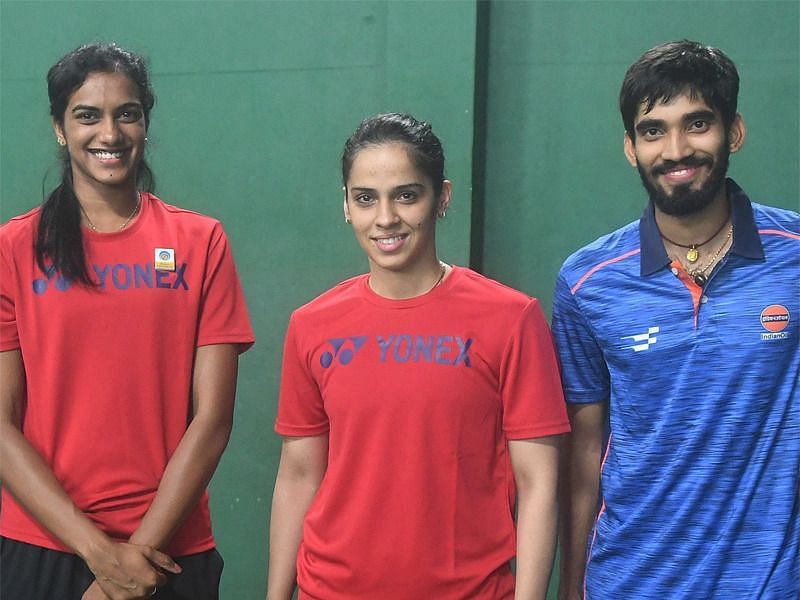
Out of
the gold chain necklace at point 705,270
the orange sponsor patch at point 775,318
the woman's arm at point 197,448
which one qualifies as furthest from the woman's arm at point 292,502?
the orange sponsor patch at point 775,318

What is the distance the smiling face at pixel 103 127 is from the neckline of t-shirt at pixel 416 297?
0.70 m

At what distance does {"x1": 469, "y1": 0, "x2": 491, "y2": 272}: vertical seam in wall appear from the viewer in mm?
3801

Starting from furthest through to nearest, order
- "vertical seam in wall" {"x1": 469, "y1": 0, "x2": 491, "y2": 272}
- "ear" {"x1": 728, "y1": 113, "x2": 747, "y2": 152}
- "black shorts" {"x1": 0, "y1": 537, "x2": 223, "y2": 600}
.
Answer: "vertical seam in wall" {"x1": 469, "y1": 0, "x2": 491, "y2": 272}, "black shorts" {"x1": 0, "y1": 537, "x2": 223, "y2": 600}, "ear" {"x1": 728, "y1": 113, "x2": 747, "y2": 152}

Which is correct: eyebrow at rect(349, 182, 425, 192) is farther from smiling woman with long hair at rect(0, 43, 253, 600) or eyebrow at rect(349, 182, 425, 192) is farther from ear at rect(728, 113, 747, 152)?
ear at rect(728, 113, 747, 152)

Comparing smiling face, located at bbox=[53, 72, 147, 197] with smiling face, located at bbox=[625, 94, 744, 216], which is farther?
smiling face, located at bbox=[53, 72, 147, 197]

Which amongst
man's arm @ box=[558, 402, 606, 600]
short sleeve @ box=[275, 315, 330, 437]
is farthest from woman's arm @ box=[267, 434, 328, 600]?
man's arm @ box=[558, 402, 606, 600]

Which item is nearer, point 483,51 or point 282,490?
point 282,490

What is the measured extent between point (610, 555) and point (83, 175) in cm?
155

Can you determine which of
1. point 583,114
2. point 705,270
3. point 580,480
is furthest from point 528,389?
point 583,114

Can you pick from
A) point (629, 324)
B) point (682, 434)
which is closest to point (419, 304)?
point (629, 324)

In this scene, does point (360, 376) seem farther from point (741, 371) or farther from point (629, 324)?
point (741, 371)

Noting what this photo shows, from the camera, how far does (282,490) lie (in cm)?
273

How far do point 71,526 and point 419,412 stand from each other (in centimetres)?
87

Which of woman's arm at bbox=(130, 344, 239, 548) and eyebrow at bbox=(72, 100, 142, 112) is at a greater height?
eyebrow at bbox=(72, 100, 142, 112)
